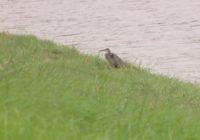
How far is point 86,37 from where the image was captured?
1884 cm

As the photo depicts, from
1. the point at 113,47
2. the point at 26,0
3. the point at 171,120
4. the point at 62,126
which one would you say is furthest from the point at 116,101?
the point at 26,0

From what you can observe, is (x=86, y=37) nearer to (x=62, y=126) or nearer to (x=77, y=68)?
(x=77, y=68)

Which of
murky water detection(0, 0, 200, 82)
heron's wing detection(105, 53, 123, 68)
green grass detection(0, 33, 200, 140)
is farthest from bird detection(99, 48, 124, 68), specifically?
green grass detection(0, 33, 200, 140)

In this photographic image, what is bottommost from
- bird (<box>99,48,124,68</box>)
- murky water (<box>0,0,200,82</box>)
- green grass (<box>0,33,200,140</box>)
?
murky water (<box>0,0,200,82</box>)

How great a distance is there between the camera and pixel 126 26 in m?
20.8

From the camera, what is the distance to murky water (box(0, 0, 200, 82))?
1617 centimetres

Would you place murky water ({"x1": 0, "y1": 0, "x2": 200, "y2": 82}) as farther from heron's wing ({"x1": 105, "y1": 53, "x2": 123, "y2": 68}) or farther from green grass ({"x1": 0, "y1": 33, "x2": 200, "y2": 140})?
green grass ({"x1": 0, "y1": 33, "x2": 200, "y2": 140})

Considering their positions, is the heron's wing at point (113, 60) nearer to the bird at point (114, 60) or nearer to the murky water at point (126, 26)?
the bird at point (114, 60)

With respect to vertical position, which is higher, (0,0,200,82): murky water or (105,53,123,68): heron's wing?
(105,53,123,68): heron's wing

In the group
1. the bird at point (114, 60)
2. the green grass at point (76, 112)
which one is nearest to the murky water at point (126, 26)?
the bird at point (114, 60)

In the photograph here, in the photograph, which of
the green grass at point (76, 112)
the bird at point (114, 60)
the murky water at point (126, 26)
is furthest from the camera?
the murky water at point (126, 26)

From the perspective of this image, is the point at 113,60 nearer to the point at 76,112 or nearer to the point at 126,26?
the point at 76,112

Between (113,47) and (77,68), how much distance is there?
22.5ft

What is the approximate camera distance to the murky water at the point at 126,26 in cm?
1617
